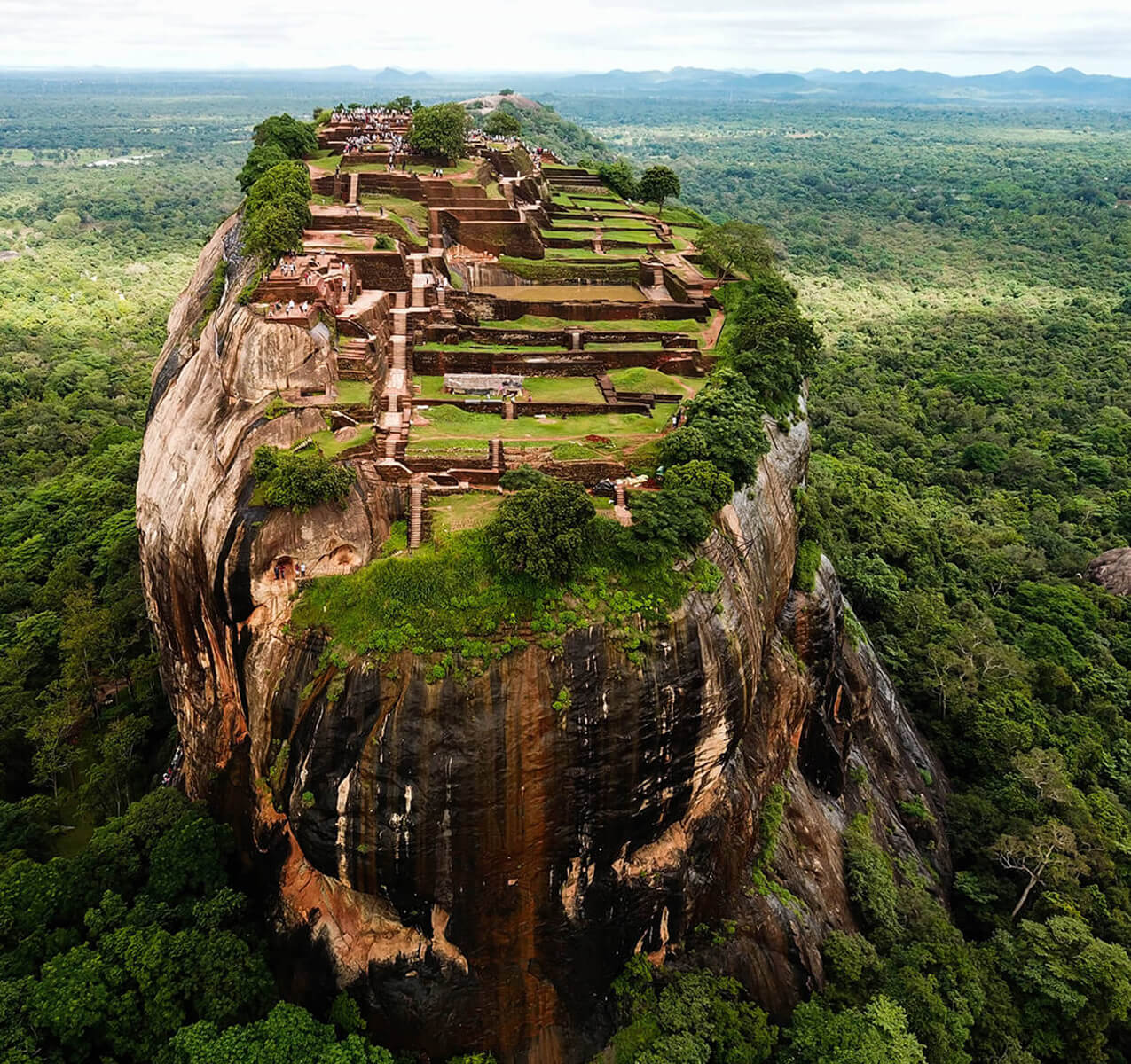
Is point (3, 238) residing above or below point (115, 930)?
above

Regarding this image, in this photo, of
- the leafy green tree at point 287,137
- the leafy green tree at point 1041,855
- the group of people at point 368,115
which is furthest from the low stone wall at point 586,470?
the group of people at point 368,115

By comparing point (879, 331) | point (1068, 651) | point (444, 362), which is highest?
point (444, 362)

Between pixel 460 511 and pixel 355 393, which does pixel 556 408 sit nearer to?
pixel 355 393

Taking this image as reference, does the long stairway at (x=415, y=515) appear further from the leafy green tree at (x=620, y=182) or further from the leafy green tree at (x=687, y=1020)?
the leafy green tree at (x=620, y=182)

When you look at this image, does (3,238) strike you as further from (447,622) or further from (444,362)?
(447,622)

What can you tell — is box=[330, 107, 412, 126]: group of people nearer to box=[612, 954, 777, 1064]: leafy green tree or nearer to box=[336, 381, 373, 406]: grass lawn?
box=[336, 381, 373, 406]: grass lawn

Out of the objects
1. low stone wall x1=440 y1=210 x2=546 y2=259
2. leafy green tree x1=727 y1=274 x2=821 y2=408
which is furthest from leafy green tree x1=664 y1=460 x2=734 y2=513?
low stone wall x1=440 y1=210 x2=546 y2=259

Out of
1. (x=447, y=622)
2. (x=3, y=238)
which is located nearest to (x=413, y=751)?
(x=447, y=622)

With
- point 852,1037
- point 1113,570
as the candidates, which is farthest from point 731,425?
point 1113,570
